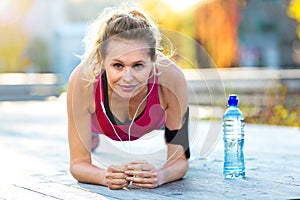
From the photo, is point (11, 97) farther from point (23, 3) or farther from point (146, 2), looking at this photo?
point (23, 3)

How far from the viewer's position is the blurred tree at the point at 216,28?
24.4 meters

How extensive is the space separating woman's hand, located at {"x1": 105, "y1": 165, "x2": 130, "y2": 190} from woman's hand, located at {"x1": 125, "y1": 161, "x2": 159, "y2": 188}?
32 mm

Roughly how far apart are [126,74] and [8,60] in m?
37.7

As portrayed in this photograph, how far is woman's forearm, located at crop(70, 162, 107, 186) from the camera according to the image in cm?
372

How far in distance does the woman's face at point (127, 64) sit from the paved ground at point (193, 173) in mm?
520

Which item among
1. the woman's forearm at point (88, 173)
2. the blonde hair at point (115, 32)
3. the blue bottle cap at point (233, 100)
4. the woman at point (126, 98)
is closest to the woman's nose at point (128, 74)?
the woman at point (126, 98)

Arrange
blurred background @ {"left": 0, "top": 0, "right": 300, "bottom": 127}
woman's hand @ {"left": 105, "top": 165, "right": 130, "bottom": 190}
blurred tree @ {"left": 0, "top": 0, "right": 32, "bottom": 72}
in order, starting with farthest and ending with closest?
blurred tree @ {"left": 0, "top": 0, "right": 32, "bottom": 72} < blurred background @ {"left": 0, "top": 0, "right": 300, "bottom": 127} < woman's hand @ {"left": 105, "top": 165, "right": 130, "bottom": 190}

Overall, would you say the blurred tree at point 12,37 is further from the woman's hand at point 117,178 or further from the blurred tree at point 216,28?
the woman's hand at point 117,178

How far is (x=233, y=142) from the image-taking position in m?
4.12

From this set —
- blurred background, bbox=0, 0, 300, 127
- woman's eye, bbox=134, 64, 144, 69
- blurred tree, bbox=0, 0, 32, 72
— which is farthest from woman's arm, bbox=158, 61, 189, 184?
blurred tree, bbox=0, 0, 32, 72

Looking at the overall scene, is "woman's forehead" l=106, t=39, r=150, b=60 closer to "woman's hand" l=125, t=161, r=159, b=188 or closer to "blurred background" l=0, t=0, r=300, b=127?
"woman's hand" l=125, t=161, r=159, b=188

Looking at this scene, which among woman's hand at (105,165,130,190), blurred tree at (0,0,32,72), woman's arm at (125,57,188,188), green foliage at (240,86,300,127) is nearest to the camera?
woman's hand at (105,165,130,190)

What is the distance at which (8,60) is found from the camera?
40.4m

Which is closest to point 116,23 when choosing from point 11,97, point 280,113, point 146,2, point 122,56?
point 122,56
